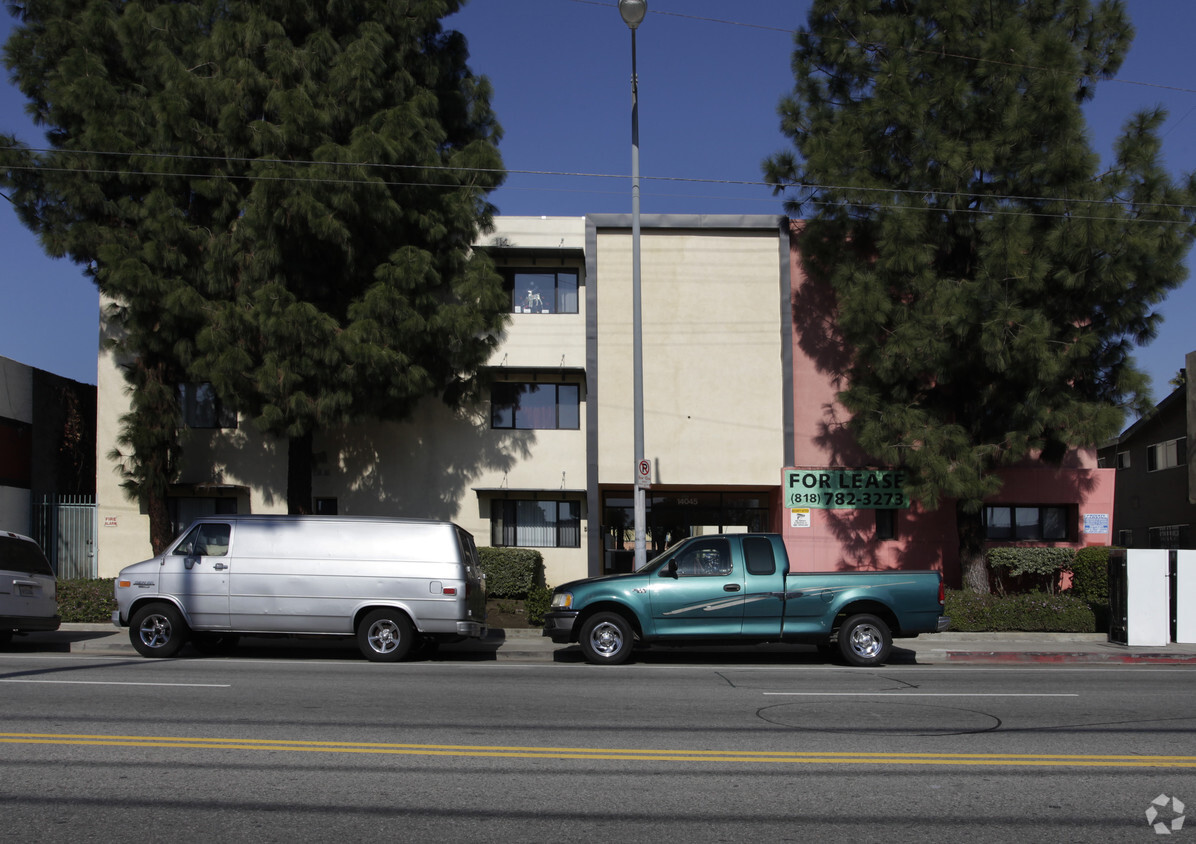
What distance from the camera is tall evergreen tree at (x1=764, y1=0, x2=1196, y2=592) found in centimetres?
1719

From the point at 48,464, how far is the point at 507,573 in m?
11.6

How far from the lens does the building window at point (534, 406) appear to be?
72.1 feet

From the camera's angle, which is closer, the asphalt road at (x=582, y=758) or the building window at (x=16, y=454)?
the asphalt road at (x=582, y=758)

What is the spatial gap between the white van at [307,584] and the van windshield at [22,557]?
2.22m

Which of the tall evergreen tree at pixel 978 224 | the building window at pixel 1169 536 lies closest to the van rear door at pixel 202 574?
the tall evergreen tree at pixel 978 224

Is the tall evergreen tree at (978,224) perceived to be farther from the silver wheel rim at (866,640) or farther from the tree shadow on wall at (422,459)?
the tree shadow on wall at (422,459)

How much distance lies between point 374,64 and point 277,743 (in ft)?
43.2

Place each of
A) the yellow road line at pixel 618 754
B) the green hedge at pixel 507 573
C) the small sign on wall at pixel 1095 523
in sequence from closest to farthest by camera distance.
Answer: the yellow road line at pixel 618 754 < the green hedge at pixel 507 573 < the small sign on wall at pixel 1095 523

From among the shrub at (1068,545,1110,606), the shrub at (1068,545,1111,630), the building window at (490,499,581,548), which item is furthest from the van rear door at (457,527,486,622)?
the shrub at (1068,545,1110,606)

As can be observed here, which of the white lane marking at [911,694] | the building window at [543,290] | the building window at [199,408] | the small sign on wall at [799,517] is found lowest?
the white lane marking at [911,694]

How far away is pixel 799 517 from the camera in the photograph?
21.5 metres

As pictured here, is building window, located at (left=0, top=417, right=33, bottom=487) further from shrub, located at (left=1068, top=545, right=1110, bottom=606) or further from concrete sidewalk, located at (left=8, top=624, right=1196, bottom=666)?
shrub, located at (left=1068, top=545, right=1110, bottom=606)

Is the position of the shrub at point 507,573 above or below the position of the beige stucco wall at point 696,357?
below

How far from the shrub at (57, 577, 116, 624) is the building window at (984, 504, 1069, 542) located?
18281mm
